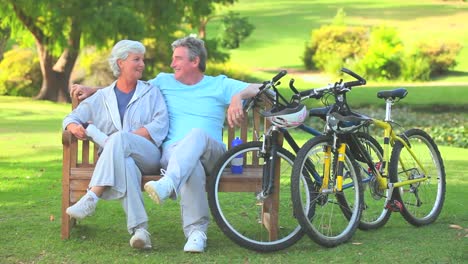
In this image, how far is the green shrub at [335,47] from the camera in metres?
34.4

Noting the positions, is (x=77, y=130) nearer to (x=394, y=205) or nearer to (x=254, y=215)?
(x=254, y=215)

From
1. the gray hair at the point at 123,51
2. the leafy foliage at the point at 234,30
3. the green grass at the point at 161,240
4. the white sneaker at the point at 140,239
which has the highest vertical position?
the leafy foliage at the point at 234,30

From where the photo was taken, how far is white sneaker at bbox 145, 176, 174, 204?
4.78m

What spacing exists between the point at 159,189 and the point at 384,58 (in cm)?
→ 2745

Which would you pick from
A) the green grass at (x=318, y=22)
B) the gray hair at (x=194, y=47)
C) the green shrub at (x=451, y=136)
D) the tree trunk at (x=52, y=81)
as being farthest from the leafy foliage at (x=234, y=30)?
the gray hair at (x=194, y=47)

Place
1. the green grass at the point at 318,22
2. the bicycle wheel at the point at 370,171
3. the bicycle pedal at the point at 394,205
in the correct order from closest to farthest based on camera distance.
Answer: the bicycle wheel at the point at 370,171 < the bicycle pedal at the point at 394,205 < the green grass at the point at 318,22

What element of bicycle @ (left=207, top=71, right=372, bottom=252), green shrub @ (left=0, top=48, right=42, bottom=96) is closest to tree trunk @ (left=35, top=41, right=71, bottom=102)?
green shrub @ (left=0, top=48, right=42, bottom=96)

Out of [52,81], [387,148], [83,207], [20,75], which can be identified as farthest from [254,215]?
[20,75]

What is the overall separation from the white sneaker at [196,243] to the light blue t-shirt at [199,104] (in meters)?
0.67

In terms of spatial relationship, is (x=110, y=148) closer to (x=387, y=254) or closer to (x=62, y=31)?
(x=387, y=254)

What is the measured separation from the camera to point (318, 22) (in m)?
51.6

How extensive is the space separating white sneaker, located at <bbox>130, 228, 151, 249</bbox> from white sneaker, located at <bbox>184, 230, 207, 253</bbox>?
226 millimetres

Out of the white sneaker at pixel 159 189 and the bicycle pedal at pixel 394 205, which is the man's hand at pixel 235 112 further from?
the bicycle pedal at pixel 394 205

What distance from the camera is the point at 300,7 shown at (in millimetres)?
60719
